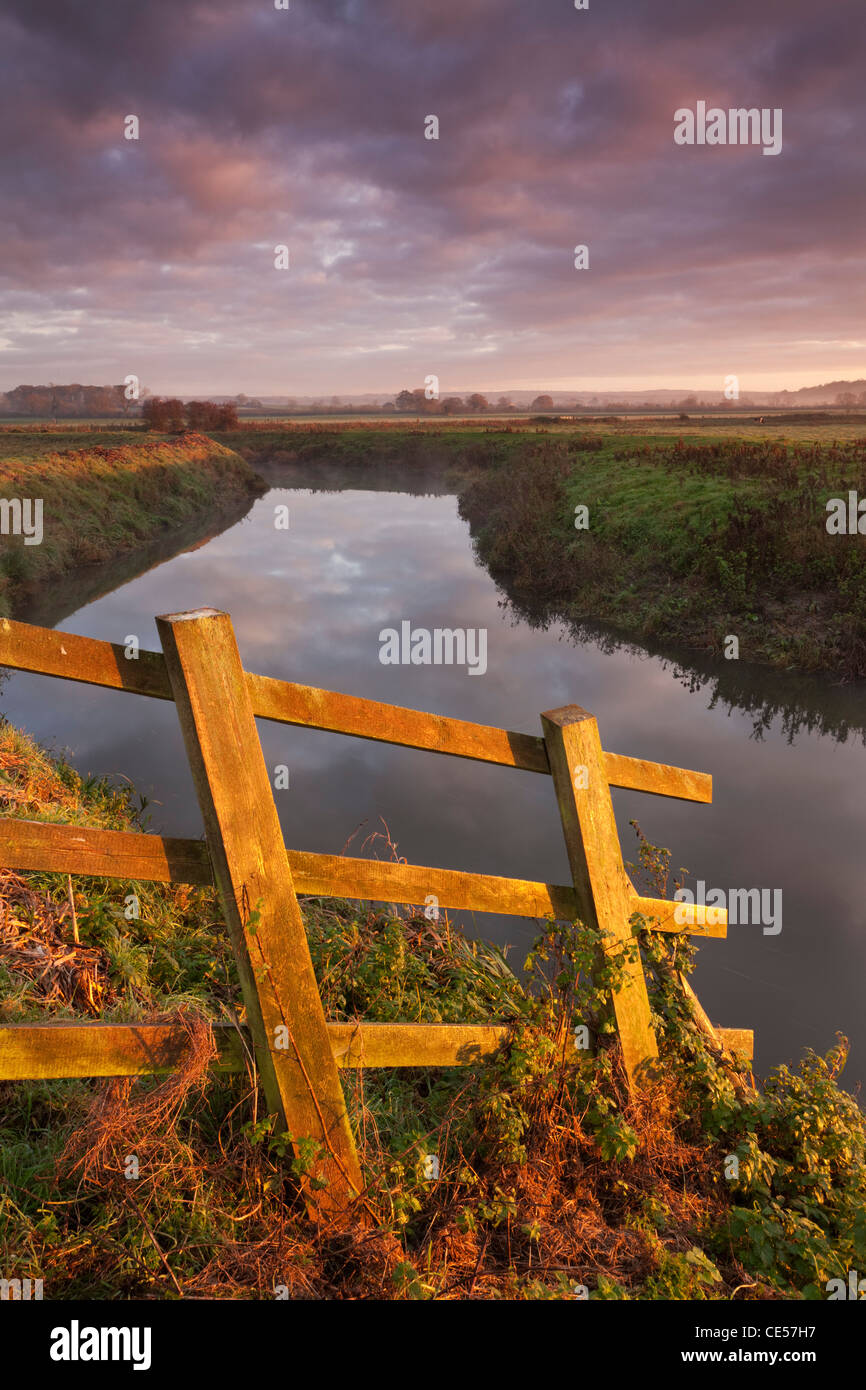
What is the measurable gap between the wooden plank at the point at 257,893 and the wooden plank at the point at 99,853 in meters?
0.09

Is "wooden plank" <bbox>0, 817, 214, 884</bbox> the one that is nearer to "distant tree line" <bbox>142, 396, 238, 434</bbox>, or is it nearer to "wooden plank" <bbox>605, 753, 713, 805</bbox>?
"wooden plank" <bbox>605, 753, 713, 805</bbox>

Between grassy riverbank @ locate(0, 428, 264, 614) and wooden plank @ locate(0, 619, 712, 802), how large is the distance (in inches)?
658

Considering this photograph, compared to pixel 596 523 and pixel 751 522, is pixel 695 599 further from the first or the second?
pixel 596 523

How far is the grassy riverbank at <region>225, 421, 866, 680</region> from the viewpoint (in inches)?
569

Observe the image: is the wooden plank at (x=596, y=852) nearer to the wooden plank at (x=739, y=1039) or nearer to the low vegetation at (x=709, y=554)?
the wooden plank at (x=739, y=1039)

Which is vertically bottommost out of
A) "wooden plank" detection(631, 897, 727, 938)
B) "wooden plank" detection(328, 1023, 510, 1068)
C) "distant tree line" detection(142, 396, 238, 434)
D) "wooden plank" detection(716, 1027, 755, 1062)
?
"wooden plank" detection(716, 1027, 755, 1062)

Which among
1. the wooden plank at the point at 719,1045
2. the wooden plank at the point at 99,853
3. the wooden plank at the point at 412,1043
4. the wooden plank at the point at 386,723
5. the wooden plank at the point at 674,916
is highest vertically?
the wooden plank at the point at 386,723

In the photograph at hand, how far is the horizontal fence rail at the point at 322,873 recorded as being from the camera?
7.56 feet

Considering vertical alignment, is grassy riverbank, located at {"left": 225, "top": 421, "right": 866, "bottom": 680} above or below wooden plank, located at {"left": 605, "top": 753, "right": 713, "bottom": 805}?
above

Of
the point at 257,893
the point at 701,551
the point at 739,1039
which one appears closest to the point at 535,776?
the point at 739,1039

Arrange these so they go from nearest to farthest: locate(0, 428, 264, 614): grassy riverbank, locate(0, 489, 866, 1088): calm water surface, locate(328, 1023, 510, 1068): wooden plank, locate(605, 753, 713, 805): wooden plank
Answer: locate(328, 1023, 510, 1068): wooden plank < locate(605, 753, 713, 805): wooden plank < locate(0, 489, 866, 1088): calm water surface < locate(0, 428, 264, 614): grassy riverbank

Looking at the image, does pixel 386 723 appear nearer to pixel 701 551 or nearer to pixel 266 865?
pixel 266 865

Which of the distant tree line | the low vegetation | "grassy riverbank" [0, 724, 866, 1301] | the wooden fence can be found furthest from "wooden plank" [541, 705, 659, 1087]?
the distant tree line

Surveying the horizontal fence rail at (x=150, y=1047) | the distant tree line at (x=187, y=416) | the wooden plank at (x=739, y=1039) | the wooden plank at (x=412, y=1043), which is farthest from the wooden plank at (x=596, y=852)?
the distant tree line at (x=187, y=416)
